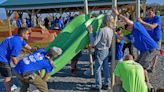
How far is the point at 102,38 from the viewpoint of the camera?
6.88 m

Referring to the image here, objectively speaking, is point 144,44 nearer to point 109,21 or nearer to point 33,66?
point 109,21

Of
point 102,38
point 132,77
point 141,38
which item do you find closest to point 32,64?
point 132,77

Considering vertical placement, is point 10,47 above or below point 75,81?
above

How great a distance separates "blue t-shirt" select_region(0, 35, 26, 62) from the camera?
637 centimetres

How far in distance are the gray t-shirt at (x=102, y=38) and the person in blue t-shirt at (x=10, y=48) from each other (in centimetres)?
139

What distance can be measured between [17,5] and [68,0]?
12.4ft

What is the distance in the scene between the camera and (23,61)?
5.53 m

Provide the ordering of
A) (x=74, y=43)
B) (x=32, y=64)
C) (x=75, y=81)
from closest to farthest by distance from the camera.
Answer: (x=32, y=64), (x=74, y=43), (x=75, y=81)

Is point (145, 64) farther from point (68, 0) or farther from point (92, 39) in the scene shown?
point (68, 0)

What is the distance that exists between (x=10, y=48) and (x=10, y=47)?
4 cm

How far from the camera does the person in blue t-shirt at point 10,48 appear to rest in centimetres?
638

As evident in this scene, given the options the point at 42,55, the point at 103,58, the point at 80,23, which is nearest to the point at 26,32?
the point at 42,55

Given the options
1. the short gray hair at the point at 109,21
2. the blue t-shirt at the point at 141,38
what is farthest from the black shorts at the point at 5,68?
the blue t-shirt at the point at 141,38

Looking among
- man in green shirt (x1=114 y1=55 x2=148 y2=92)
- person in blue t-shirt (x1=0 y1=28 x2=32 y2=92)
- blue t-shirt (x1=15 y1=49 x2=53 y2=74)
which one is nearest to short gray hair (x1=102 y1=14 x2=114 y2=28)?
person in blue t-shirt (x1=0 y1=28 x2=32 y2=92)
